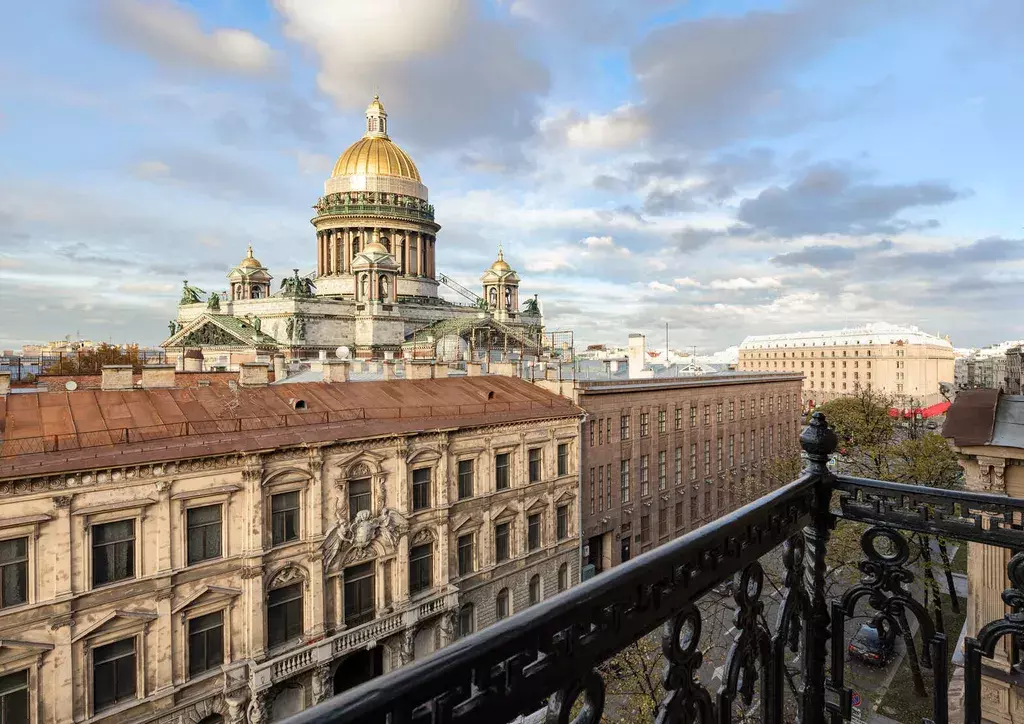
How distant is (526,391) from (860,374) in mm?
92001

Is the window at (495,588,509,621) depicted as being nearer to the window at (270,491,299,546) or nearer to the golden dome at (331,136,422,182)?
the window at (270,491,299,546)

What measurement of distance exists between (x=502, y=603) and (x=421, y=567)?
471 centimetres

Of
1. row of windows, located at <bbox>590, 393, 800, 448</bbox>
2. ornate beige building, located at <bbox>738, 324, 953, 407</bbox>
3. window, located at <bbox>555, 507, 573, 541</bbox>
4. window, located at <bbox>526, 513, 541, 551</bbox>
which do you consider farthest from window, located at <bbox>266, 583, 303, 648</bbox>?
ornate beige building, located at <bbox>738, 324, 953, 407</bbox>

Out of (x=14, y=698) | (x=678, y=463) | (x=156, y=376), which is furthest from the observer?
(x=678, y=463)

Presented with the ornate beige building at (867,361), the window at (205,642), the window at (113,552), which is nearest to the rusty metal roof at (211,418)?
the window at (113,552)

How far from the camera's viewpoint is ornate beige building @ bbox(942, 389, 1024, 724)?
1028 centimetres

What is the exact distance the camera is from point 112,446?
46.4 ft

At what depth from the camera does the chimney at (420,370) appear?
24797mm

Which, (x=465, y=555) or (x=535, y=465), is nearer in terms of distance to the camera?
(x=465, y=555)

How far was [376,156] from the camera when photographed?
59.9m

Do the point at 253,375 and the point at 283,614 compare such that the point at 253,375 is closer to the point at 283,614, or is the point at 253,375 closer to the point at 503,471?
the point at 283,614

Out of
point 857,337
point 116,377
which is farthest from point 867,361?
point 116,377

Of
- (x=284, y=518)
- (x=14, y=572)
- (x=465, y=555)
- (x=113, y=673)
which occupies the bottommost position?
(x=113, y=673)

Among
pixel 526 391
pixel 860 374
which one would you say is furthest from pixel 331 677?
pixel 860 374
